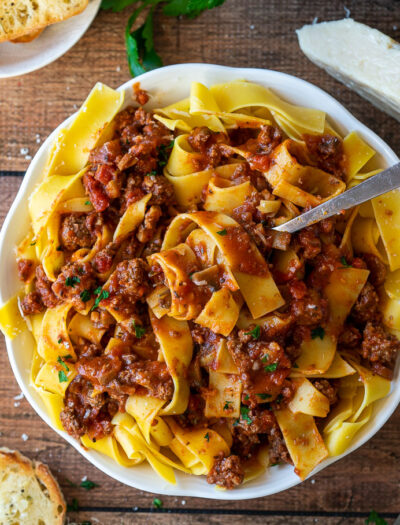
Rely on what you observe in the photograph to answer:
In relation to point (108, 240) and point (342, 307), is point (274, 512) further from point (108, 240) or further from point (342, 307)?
point (108, 240)

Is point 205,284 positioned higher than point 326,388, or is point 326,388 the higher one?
point 205,284

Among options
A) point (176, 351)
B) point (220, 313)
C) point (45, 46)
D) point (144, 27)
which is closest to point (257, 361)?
point (220, 313)

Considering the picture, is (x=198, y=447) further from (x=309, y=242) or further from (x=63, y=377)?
(x=309, y=242)

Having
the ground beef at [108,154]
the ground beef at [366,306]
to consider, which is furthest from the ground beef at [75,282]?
the ground beef at [366,306]

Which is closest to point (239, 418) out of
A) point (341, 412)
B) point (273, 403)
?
point (273, 403)

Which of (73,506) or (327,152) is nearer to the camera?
(327,152)

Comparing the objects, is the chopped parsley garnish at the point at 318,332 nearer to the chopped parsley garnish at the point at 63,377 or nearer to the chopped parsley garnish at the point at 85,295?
the chopped parsley garnish at the point at 85,295

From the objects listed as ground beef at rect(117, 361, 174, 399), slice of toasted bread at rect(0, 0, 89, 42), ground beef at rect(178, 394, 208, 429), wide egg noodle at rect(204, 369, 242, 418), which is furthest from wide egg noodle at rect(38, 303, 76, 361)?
slice of toasted bread at rect(0, 0, 89, 42)
